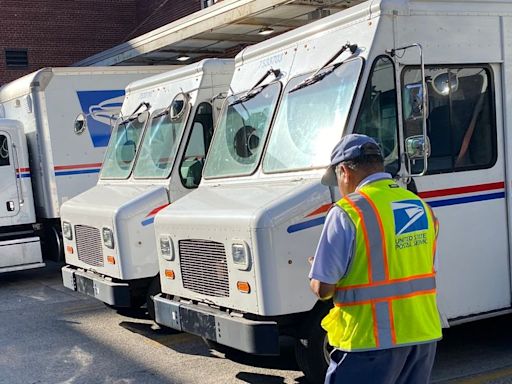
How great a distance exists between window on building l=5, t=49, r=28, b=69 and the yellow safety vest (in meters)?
22.2

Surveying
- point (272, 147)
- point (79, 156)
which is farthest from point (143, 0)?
point (272, 147)

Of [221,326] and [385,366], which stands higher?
[385,366]

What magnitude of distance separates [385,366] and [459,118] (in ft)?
9.94

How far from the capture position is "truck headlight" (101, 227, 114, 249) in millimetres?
6750

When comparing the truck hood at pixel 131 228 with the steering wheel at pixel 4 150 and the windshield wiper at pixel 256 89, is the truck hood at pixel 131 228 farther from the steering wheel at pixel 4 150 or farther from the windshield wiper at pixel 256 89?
the steering wheel at pixel 4 150

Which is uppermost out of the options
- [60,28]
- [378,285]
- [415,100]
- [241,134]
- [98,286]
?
[60,28]

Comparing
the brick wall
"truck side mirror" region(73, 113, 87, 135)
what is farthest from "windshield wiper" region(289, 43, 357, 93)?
the brick wall

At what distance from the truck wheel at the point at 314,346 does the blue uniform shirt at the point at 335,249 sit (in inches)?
81.0

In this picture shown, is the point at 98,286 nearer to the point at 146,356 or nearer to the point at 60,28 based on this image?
the point at 146,356

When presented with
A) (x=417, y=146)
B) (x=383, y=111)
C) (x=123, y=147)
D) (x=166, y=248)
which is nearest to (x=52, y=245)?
(x=123, y=147)

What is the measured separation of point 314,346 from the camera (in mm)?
4918

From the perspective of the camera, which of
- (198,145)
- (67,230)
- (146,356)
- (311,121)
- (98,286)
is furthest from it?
(67,230)

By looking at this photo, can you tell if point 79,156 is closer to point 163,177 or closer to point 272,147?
point 163,177

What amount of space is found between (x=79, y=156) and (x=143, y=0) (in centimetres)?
1466
